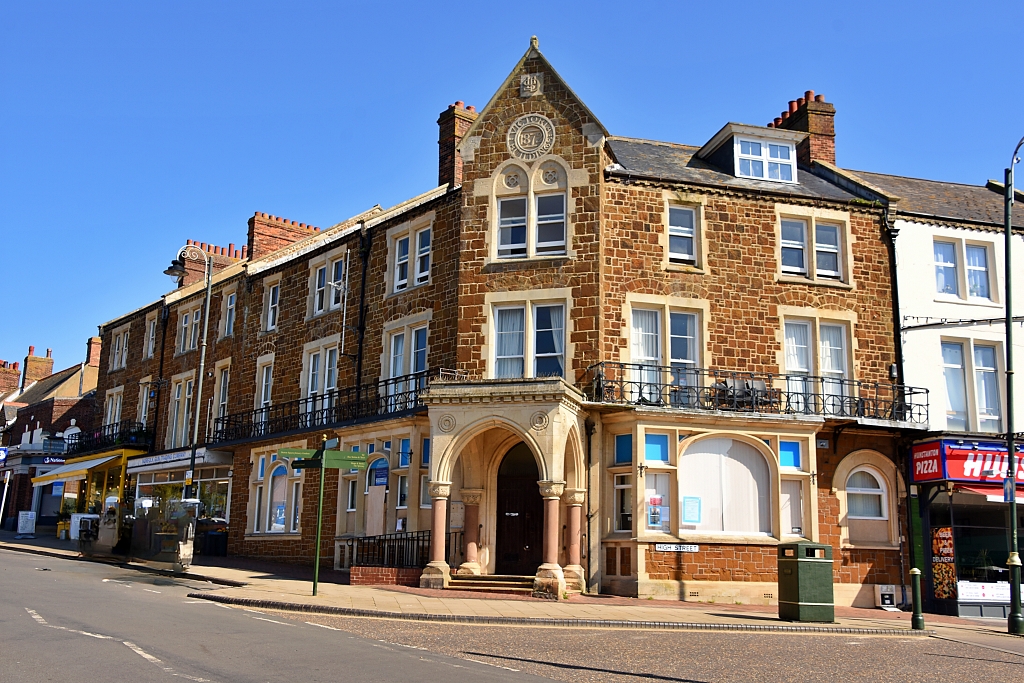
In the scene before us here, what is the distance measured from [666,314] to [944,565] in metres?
8.63

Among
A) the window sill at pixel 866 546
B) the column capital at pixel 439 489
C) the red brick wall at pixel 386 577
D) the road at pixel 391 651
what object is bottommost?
the road at pixel 391 651

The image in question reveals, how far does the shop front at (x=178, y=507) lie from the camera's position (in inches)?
973

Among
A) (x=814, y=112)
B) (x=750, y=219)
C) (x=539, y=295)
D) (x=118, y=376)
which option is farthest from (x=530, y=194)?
(x=118, y=376)

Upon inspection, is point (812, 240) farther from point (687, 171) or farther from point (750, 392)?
point (750, 392)

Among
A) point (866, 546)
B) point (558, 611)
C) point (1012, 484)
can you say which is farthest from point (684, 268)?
point (558, 611)

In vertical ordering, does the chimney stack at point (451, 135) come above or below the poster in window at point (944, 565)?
above

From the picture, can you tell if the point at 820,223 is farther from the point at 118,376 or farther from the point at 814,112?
the point at 118,376

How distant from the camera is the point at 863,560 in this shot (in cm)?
2230

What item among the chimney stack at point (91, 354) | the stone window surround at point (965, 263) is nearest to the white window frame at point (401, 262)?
the stone window surround at point (965, 263)

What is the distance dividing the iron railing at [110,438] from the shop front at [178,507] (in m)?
1.34

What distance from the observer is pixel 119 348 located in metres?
42.7

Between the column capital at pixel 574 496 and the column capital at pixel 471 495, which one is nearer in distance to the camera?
the column capital at pixel 574 496

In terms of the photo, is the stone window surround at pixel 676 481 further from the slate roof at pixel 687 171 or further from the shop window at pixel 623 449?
the slate roof at pixel 687 171

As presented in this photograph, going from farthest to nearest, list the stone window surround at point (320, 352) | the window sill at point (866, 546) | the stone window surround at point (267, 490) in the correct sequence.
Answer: the stone window surround at point (320, 352) → the stone window surround at point (267, 490) → the window sill at point (866, 546)
